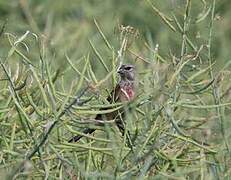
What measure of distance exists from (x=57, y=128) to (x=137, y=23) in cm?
569

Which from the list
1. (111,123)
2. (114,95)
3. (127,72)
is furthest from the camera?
(127,72)

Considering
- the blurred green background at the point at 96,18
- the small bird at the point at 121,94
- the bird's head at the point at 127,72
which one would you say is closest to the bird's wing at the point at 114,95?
the small bird at the point at 121,94

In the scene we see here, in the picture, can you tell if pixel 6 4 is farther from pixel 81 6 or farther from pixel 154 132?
pixel 154 132

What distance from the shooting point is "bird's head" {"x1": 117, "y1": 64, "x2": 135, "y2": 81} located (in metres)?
4.75

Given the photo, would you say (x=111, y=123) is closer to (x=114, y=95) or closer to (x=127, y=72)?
(x=114, y=95)

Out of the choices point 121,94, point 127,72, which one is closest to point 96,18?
point 127,72

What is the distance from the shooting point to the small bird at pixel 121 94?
13.9 feet

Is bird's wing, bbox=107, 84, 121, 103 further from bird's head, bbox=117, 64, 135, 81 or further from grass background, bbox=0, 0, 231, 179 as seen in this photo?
bird's head, bbox=117, 64, 135, 81

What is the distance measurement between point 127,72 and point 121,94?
1.70ft

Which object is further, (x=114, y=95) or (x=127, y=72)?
(x=127, y=72)

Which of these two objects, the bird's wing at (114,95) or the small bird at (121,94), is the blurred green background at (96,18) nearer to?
the small bird at (121,94)

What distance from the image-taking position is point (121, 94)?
429 centimetres

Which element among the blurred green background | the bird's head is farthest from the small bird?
the blurred green background

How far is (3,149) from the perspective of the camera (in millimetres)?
4113
